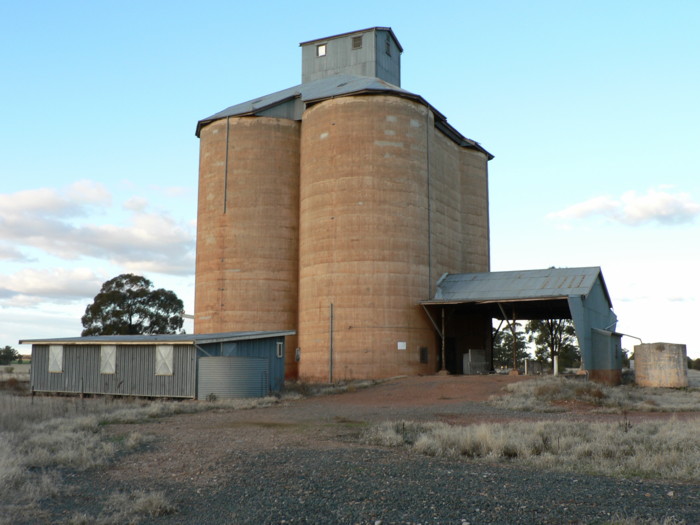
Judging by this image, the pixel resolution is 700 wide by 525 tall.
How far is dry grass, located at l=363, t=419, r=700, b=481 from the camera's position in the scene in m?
12.2

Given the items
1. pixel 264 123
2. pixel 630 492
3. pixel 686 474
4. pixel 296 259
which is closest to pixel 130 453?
pixel 630 492

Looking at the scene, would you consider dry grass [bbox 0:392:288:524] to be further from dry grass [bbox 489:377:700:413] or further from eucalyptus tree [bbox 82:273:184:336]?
eucalyptus tree [bbox 82:273:184:336]

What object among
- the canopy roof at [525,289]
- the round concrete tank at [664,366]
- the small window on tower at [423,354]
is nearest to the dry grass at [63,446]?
the small window on tower at [423,354]

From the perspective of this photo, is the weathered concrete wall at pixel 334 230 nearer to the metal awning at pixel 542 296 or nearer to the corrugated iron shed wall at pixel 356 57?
the metal awning at pixel 542 296

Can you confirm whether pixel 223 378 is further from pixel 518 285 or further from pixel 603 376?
pixel 603 376

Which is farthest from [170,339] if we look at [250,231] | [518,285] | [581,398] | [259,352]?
[518,285]

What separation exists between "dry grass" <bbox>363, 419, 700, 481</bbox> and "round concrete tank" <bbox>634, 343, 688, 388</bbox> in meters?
22.6

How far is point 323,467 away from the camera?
12.0 m

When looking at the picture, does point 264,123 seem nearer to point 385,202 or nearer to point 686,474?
Answer: point 385,202

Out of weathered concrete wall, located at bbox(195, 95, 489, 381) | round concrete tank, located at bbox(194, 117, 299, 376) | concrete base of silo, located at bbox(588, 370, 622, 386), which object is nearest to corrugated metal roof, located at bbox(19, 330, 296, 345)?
weathered concrete wall, located at bbox(195, 95, 489, 381)

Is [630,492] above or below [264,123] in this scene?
below

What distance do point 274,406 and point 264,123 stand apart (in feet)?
85.4

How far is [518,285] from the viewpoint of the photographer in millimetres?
40594

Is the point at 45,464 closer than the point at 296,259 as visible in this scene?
Yes
